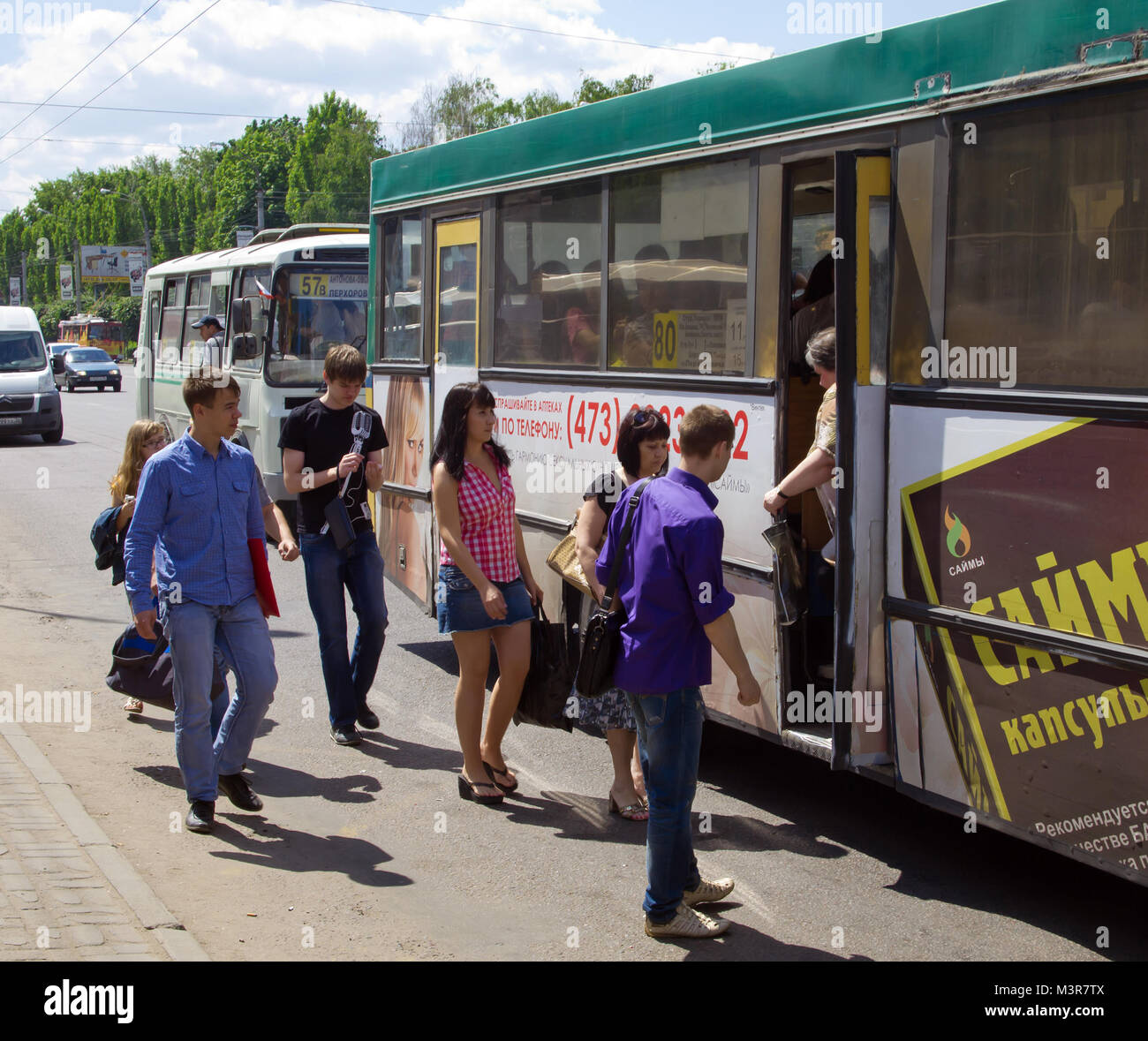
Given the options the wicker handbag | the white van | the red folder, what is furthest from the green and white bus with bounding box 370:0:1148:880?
the white van

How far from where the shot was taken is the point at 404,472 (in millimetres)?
8867

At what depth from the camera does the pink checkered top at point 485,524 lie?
5805mm

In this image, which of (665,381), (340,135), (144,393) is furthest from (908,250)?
(340,135)

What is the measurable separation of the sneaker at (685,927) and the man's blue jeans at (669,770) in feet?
0.40

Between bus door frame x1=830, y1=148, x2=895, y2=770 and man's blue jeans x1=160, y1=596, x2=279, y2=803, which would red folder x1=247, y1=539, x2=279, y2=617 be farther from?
bus door frame x1=830, y1=148, x2=895, y2=770

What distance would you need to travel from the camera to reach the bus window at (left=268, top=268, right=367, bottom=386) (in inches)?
533

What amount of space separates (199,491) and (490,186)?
10.0 feet

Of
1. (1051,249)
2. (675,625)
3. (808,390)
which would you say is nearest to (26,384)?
(808,390)

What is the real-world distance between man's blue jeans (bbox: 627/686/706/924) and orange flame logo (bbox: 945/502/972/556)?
104 cm

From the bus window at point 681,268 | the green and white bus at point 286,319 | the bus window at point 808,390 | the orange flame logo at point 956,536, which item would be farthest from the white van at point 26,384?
the orange flame logo at point 956,536

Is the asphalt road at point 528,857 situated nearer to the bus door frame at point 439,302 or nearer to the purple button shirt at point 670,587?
the purple button shirt at point 670,587

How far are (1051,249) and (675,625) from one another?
5.55 feet
